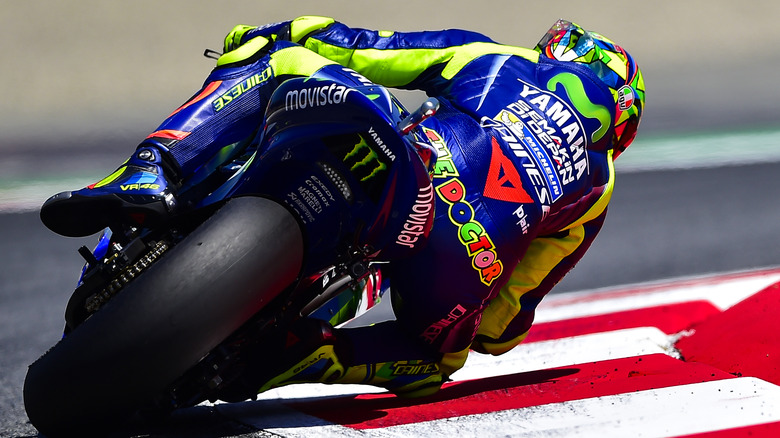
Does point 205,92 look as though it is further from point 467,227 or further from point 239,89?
point 467,227

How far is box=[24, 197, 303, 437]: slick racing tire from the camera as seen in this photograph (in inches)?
80.7

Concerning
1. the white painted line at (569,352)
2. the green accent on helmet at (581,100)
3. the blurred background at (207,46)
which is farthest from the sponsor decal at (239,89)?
the blurred background at (207,46)

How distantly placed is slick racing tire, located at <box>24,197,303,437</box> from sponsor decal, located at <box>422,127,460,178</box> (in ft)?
2.36

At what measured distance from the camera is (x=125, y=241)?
2.41 m

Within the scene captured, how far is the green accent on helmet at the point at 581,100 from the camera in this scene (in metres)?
3.18

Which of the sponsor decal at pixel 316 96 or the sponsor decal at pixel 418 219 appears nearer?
the sponsor decal at pixel 316 96

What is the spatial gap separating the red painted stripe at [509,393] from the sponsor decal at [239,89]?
910mm

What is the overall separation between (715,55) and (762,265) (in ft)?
12.7

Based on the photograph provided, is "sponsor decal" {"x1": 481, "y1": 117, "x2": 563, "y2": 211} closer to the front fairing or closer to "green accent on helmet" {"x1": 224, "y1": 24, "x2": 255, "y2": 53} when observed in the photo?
the front fairing

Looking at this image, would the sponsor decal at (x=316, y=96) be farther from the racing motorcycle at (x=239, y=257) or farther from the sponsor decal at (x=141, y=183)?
the sponsor decal at (x=141, y=183)

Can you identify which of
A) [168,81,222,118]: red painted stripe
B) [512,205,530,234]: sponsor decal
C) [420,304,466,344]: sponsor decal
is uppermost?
[168,81,222,118]: red painted stripe

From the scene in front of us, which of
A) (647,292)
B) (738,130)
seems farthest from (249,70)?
(738,130)

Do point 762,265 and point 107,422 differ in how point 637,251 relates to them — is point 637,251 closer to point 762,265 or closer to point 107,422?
point 762,265

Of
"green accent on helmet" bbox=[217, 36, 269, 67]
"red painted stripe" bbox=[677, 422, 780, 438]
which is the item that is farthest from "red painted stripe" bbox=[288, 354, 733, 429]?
"green accent on helmet" bbox=[217, 36, 269, 67]
